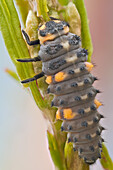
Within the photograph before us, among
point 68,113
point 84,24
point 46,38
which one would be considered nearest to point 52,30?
point 46,38

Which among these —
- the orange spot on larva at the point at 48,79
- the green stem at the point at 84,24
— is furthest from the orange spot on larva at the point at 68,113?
the green stem at the point at 84,24

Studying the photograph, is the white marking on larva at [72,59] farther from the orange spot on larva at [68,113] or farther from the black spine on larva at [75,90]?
the orange spot on larva at [68,113]

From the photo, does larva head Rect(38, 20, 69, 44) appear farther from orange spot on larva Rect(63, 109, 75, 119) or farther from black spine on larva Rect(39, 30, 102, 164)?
orange spot on larva Rect(63, 109, 75, 119)

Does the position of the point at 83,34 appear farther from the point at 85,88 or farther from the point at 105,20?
the point at 105,20

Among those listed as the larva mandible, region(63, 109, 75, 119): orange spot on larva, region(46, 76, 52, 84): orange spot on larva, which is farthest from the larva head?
region(63, 109, 75, 119): orange spot on larva

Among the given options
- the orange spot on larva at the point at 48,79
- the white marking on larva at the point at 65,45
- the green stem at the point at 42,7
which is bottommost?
the orange spot on larva at the point at 48,79

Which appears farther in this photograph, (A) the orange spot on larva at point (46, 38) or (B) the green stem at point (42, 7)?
(A) the orange spot on larva at point (46, 38)

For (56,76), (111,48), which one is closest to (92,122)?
(56,76)
